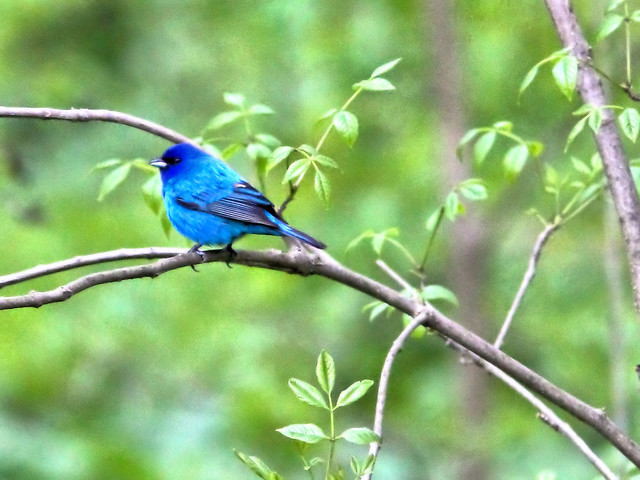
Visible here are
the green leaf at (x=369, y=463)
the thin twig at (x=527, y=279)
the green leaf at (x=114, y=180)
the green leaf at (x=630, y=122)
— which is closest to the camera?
the green leaf at (x=369, y=463)

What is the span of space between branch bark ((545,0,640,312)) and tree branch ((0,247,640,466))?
0.33m

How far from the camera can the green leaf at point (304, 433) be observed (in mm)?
2036

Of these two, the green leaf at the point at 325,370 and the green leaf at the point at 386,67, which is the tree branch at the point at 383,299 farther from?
the green leaf at the point at 386,67

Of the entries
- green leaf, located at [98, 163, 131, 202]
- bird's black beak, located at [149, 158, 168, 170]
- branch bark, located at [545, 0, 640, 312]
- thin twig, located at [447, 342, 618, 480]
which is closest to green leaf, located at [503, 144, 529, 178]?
branch bark, located at [545, 0, 640, 312]

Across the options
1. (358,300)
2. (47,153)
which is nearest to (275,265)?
(358,300)

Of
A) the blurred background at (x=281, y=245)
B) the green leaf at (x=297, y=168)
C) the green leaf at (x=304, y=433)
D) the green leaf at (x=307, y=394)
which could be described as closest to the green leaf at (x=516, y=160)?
the green leaf at (x=297, y=168)

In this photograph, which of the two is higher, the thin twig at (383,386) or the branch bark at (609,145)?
the branch bark at (609,145)

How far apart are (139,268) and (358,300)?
6079mm

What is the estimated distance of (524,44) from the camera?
7043mm

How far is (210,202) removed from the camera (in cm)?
466

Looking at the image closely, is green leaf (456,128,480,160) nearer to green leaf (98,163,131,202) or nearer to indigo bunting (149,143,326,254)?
indigo bunting (149,143,326,254)

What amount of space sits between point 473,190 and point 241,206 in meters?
1.47

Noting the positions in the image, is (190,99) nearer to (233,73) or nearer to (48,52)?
(233,73)

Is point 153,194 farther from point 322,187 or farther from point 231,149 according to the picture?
point 322,187
